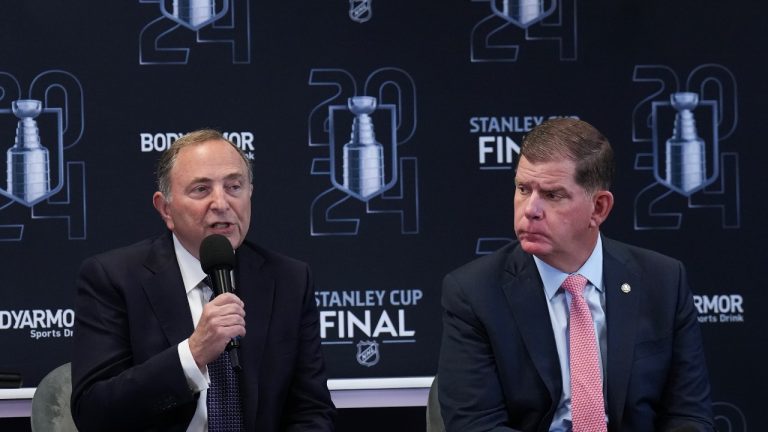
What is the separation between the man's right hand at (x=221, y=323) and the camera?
277 cm

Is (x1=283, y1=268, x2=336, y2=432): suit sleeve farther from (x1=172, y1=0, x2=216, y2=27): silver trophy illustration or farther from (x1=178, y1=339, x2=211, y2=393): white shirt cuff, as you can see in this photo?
(x1=172, y1=0, x2=216, y2=27): silver trophy illustration

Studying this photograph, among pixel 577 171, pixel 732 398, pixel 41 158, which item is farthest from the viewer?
pixel 732 398

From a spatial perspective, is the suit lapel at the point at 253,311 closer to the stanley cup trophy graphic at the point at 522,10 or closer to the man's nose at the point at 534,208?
the man's nose at the point at 534,208

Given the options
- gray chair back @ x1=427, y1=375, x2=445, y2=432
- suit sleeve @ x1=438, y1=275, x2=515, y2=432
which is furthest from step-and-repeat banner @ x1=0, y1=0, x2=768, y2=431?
suit sleeve @ x1=438, y1=275, x2=515, y2=432

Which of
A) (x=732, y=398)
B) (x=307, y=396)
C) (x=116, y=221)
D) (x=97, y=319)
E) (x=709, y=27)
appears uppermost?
(x=709, y=27)

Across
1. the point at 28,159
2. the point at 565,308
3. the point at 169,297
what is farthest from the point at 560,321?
the point at 28,159

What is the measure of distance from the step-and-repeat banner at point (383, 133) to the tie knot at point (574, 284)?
1.46m

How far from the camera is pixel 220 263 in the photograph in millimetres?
2801

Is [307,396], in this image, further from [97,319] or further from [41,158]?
[41,158]

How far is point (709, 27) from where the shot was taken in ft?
15.0

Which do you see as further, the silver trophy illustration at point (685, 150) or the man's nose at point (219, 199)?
the silver trophy illustration at point (685, 150)

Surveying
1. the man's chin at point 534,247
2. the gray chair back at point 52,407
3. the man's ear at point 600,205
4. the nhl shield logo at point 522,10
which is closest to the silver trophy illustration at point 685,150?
the nhl shield logo at point 522,10

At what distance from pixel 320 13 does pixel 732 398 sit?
7.86 ft

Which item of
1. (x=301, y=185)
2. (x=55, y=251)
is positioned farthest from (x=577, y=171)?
(x=55, y=251)
